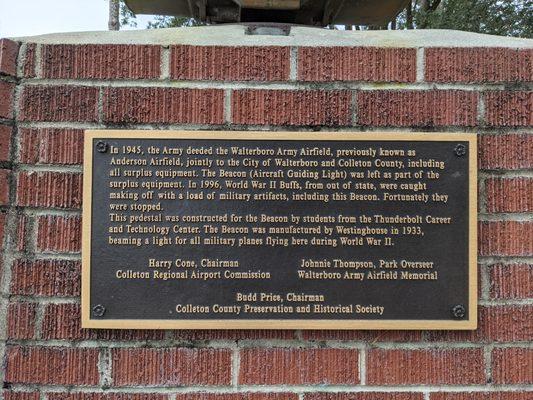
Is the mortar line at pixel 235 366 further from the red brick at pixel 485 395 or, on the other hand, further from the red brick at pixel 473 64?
the red brick at pixel 473 64

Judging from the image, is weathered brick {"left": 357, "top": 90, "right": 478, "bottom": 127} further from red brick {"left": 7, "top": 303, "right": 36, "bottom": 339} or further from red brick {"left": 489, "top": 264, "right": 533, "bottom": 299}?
red brick {"left": 7, "top": 303, "right": 36, "bottom": 339}

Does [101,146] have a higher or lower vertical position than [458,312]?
higher

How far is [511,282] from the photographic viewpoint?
84.7 inches

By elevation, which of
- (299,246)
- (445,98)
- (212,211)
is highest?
(445,98)

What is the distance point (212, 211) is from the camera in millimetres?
2119

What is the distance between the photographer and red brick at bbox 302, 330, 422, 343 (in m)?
2.12

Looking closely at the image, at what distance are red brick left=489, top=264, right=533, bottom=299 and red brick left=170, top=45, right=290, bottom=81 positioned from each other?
3.90ft

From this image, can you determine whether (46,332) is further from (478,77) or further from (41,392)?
(478,77)

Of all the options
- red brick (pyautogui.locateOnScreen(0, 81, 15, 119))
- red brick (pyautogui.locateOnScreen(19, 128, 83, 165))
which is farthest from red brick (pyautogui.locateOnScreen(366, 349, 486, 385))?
red brick (pyautogui.locateOnScreen(0, 81, 15, 119))

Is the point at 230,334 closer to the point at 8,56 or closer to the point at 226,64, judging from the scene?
the point at 226,64

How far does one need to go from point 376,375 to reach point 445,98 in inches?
46.2

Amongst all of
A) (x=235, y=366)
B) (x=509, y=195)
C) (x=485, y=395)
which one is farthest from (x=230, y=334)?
(x=509, y=195)

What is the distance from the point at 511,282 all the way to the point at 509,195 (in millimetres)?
358

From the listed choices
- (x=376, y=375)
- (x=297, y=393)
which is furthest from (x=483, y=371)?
(x=297, y=393)
